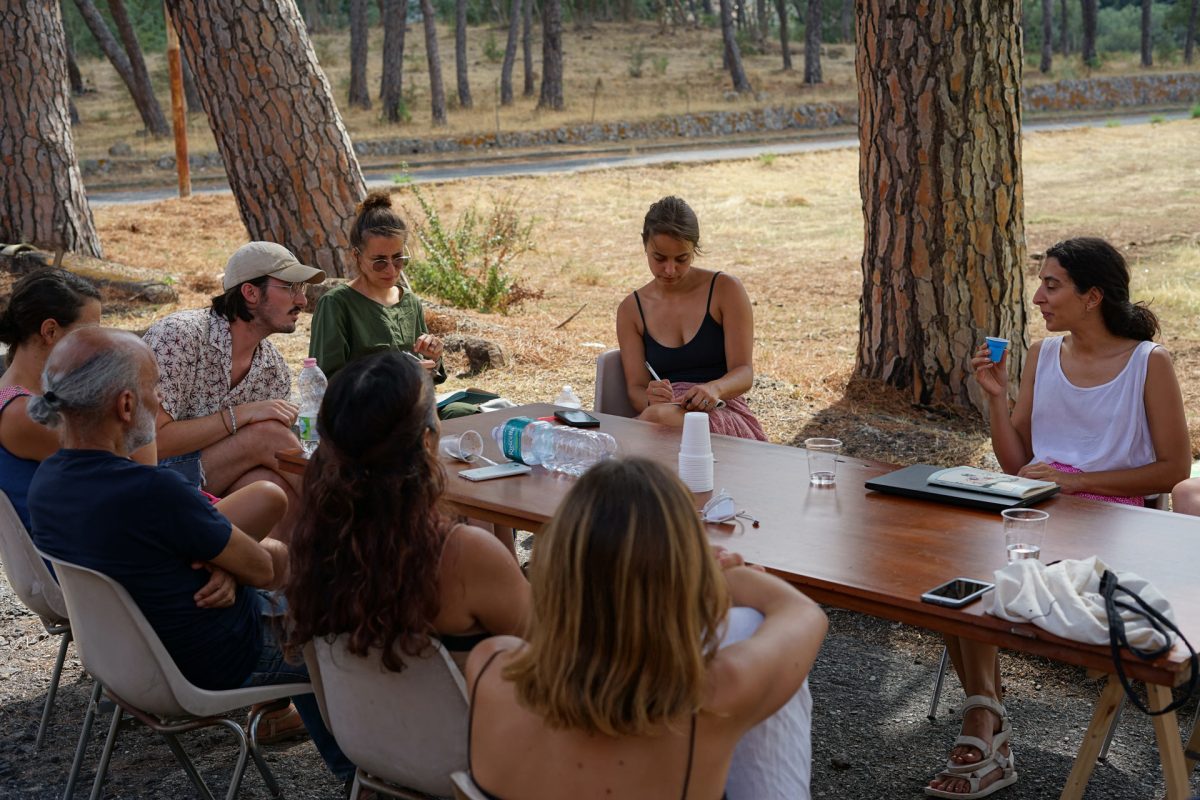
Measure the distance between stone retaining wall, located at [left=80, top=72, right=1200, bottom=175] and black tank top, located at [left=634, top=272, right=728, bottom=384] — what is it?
20741 millimetres

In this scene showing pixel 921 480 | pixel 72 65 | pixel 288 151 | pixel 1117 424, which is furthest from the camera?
pixel 72 65

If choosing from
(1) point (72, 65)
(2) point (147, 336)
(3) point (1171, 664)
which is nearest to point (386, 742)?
(3) point (1171, 664)

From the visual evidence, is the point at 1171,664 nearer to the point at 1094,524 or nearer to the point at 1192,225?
the point at 1094,524

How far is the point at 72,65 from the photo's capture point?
3073 cm

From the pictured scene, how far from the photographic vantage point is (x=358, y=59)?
1268 inches

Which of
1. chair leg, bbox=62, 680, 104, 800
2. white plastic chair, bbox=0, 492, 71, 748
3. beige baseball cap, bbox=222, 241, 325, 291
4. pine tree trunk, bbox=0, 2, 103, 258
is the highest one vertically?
pine tree trunk, bbox=0, 2, 103, 258

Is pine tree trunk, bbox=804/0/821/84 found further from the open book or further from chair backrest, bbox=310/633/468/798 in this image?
chair backrest, bbox=310/633/468/798

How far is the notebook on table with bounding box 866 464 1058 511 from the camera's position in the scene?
10.3 feet

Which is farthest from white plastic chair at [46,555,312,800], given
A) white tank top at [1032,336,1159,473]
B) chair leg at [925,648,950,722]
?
white tank top at [1032,336,1159,473]

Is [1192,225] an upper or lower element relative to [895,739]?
upper

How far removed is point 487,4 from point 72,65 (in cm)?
2356

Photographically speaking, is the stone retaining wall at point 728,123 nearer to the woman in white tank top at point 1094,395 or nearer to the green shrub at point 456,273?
the green shrub at point 456,273

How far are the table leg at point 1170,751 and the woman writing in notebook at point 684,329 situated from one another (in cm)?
227

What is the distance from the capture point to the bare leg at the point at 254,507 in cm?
335
